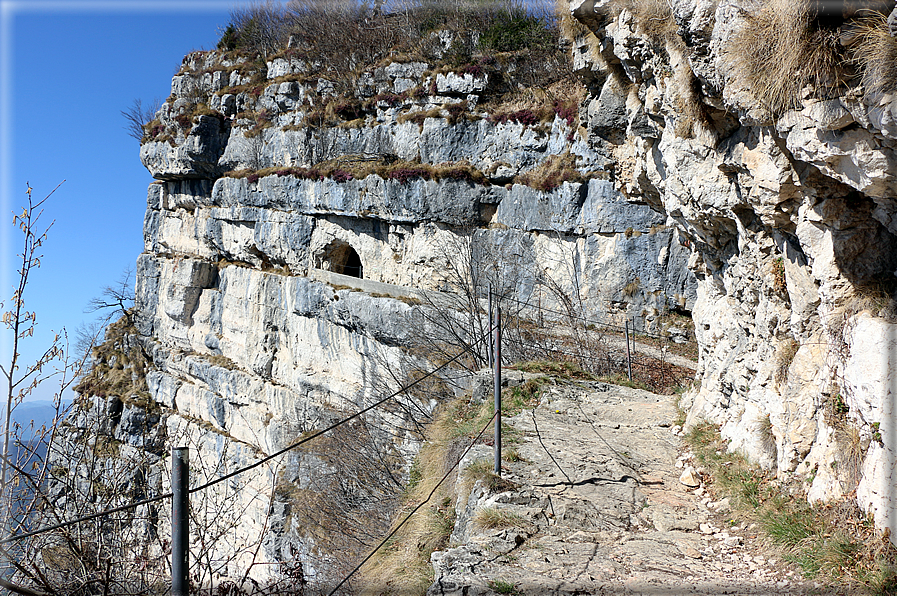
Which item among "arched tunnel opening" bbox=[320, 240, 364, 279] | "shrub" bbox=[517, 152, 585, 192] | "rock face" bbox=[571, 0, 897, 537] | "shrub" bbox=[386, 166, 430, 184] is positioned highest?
"shrub" bbox=[386, 166, 430, 184]

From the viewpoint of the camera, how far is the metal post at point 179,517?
2.68 metres

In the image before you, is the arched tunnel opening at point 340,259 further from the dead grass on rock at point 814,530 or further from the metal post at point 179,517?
the metal post at point 179,517

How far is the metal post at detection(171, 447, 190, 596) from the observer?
268 cm

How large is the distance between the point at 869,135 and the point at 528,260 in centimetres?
1471

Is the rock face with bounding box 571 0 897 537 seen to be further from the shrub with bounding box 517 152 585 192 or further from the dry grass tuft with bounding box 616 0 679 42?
the shrub with bounding box 517 152 585 192

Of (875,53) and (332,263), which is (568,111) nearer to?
(332,263)

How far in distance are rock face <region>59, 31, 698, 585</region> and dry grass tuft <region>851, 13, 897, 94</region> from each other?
22.1ft

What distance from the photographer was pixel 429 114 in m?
21.3

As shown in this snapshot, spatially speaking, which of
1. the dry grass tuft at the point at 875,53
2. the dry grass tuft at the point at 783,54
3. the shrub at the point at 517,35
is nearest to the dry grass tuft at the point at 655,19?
the dry grass tuft at the point at 783,54

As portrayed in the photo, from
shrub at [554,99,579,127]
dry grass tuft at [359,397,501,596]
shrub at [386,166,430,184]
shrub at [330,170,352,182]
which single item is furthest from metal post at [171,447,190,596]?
shrub at [330,170,352,182]

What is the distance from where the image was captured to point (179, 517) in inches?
106

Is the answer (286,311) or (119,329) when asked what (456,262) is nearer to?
(286,311)

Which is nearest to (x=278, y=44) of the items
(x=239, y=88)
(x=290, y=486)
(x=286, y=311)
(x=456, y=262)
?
(x=239, y=88)

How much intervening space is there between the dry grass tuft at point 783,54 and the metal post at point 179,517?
14.2ft
